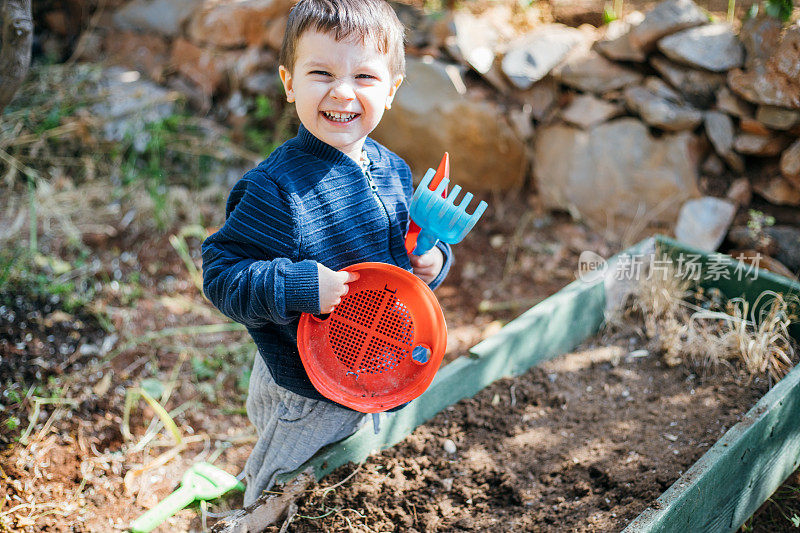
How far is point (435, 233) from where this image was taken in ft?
5.27

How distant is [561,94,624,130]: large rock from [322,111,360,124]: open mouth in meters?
2.37

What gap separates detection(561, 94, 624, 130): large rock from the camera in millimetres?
3555

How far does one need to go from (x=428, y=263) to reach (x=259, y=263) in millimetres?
480

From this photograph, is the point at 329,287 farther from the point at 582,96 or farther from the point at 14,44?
the point at 582,96

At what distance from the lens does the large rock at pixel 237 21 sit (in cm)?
422

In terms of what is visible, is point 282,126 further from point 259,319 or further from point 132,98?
point 259,319

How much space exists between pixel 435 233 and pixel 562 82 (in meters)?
2.40

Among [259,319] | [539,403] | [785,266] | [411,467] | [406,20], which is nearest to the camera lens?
[259,319]

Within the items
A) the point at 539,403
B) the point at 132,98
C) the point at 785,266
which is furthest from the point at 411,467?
the point at 132,98

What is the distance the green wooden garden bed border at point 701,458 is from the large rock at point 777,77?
875 mm

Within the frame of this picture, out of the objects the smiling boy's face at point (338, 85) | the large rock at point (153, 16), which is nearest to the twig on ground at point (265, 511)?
the smiling boy's face at point (338, 85)

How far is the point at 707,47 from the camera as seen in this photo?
10.7 ft
